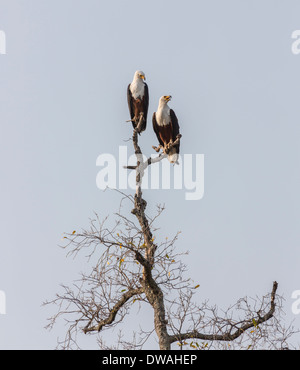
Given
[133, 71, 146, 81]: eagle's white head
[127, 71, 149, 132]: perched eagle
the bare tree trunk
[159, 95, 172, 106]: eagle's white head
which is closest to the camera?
the bare tree trunk

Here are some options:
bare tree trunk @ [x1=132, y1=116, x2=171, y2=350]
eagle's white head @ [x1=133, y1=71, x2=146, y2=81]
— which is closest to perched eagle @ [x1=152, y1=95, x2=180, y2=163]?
eagle's white head @ [x1=133, y1=71, x2=146, y2=81]

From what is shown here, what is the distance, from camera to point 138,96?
430 inches

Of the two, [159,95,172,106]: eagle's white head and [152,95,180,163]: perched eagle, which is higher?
[159,95,172,106]: eagle's white head

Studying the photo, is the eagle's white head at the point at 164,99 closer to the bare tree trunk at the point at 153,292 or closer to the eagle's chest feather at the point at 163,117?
the eagle's chest feather at the point at 163,117

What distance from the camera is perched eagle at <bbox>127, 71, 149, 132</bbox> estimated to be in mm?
10906

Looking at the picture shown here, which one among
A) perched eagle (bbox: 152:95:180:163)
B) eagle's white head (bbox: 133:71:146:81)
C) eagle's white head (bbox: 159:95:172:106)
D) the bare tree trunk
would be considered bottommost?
the bare tree trunk

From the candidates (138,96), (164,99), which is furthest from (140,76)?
(164,99)

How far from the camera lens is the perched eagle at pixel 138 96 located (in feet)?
35.8

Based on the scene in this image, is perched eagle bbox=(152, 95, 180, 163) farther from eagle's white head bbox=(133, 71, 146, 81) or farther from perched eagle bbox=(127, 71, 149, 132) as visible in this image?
eagle's white head bbox=(133, 71, 146, 81)

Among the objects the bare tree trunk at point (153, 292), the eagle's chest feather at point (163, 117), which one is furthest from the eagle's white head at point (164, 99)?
the bare tree trunk at point (153, 292)

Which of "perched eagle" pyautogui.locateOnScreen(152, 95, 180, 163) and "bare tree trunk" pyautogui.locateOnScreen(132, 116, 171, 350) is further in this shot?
"perched eagle" pyautogui.locateOnScreen(152, 95, 180, 163)

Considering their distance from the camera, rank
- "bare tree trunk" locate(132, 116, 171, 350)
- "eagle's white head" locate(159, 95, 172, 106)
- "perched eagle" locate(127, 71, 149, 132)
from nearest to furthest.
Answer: "bare tree trunk" locate(132, 116, 171, 350), "eagle's white head" locate(159, 95, 172, 106), "perched eagle" locate(127, 71, 149, 132)
